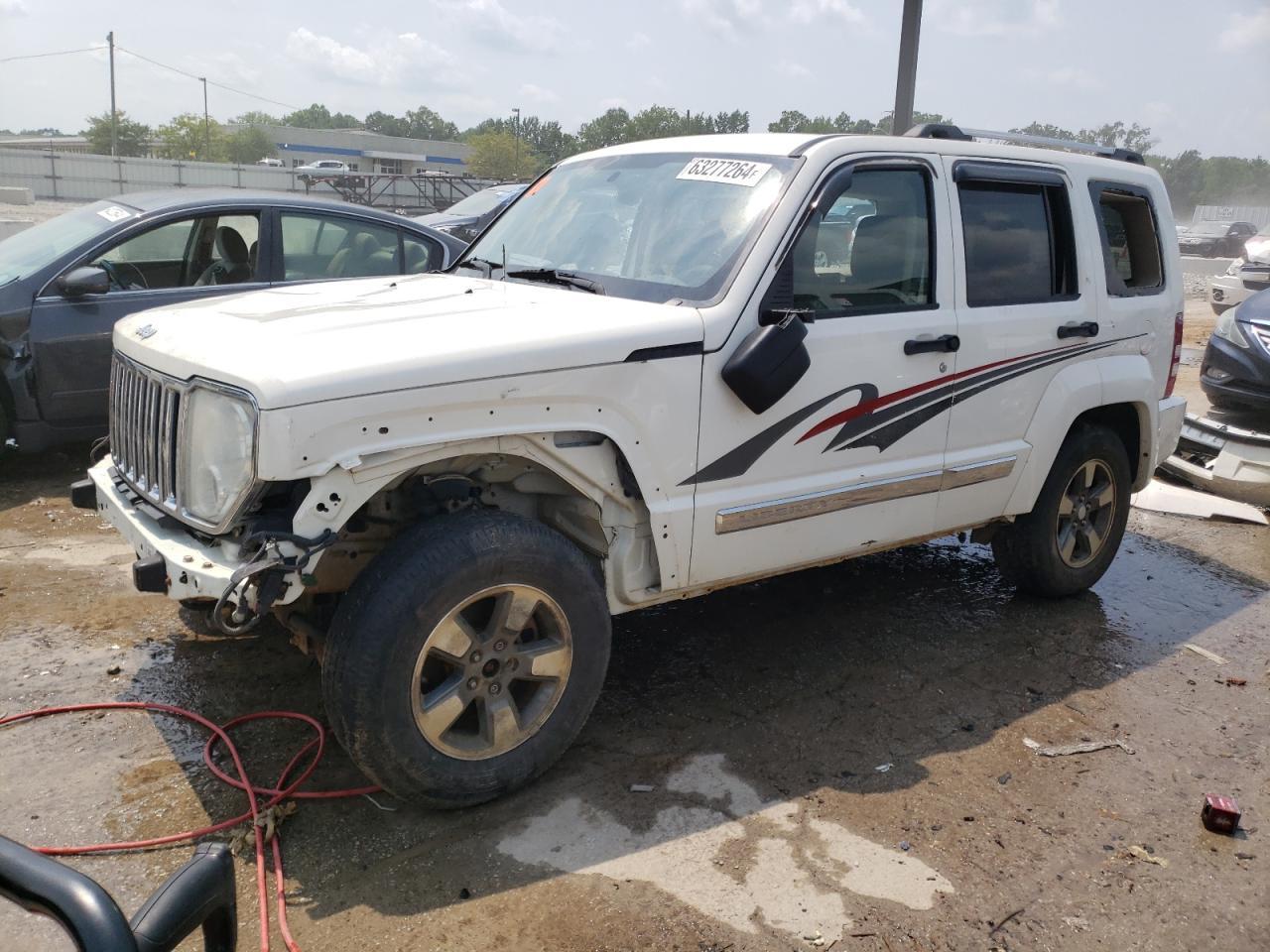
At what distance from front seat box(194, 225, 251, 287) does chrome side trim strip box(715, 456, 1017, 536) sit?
420 centimetres

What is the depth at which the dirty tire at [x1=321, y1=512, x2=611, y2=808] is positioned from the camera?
2.99 meters

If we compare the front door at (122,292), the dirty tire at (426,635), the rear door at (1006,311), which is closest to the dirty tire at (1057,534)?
the rear door at (1006,311)

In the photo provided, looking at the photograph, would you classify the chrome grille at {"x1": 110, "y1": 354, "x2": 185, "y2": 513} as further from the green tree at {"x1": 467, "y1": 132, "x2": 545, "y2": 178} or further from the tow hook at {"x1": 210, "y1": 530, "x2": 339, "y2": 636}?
the green tree at {"x1": 467, "y1": 132, "x2": 545, "y2": 178}

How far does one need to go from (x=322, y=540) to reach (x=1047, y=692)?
10.1 ft

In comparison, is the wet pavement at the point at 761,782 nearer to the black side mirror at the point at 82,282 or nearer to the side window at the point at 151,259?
the black side mirror at the point at 82,282

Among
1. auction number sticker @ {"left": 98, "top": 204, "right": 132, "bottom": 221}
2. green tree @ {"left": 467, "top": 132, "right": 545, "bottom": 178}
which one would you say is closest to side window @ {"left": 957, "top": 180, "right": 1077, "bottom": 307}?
auction number sticker @ {"left": 98, "top": 204, "right": 132, "bottom": 221}

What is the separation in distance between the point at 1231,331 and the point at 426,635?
7645mm

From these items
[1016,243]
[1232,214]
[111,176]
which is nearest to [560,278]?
[1016,243]

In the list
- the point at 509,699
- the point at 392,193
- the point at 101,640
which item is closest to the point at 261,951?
the point at 509,699

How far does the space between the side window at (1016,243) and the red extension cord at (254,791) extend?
306 cm

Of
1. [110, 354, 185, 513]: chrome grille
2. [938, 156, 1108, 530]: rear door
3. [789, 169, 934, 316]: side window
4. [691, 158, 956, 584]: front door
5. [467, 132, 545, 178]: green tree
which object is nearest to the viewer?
[110, 354, 185, 513]: chrome grille

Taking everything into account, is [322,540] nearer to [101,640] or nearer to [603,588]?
[603,588]

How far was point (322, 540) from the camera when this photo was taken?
286 centimetres

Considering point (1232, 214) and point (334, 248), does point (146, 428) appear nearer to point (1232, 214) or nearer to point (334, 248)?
point (334, 248)
